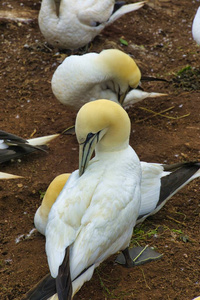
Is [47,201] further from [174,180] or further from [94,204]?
[174,180]

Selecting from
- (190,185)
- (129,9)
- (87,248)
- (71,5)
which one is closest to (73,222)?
(87,248)

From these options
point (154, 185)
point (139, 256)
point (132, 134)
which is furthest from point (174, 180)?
point (132, 134)

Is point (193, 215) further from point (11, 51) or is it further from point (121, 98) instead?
point (11, 51)

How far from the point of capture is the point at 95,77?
5.02 metres

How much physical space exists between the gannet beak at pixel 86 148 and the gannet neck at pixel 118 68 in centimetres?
175

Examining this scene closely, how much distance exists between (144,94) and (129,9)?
7.05 feet

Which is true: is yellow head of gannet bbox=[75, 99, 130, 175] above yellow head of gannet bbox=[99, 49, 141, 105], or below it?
above

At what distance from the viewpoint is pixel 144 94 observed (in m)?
5.62

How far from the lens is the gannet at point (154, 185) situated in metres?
3.84

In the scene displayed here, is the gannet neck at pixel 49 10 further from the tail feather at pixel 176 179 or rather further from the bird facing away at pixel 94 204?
the bird facing away at pixel 94 204

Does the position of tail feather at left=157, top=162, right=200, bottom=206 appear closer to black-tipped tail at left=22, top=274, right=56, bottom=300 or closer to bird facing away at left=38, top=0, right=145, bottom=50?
black-tipped tail at left=22, top=274, right=56, bottom=300

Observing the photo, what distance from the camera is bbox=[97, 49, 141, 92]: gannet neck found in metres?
5.03

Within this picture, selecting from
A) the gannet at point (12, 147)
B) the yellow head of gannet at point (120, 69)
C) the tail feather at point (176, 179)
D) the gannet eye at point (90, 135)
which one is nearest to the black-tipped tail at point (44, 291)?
the gannet eye at point (90, 135)

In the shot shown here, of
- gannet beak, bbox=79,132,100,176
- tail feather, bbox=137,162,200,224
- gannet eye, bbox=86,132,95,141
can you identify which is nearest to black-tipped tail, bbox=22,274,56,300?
gannet beak, bbox=79,132,100,176
